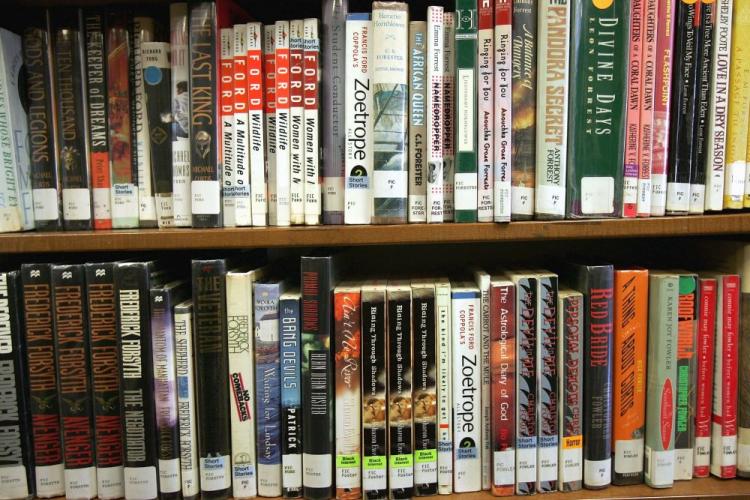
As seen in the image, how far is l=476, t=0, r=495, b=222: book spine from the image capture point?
0.66 meters

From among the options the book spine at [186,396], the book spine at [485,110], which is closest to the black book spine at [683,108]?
the book spine at [485,110]

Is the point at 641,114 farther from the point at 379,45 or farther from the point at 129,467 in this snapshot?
the point at 129,467

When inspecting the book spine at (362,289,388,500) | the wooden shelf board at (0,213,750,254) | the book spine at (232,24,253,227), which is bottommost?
the book spine at (362,289,388,500)

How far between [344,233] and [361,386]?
0.22 meters

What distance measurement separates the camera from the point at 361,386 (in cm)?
70

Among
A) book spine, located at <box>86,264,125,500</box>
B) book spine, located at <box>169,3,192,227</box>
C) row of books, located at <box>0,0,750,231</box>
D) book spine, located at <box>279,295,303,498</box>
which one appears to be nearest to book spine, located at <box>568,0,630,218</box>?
row of books, located at <box>0,0,750,231</box>

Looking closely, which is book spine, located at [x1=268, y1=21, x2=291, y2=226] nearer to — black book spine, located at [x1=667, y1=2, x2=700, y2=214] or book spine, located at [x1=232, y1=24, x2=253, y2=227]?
book spine, located at [x1=232, y1=24, x2=253, y2=227]

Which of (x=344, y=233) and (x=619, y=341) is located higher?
(x=344, y=233)

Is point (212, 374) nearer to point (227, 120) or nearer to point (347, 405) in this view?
point (347, 405)

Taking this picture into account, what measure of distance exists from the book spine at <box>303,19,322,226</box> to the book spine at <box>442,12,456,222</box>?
0.18m

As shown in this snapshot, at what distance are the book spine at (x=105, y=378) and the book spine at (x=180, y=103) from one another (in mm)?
150

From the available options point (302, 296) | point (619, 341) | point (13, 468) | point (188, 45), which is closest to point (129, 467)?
point (13, 468)

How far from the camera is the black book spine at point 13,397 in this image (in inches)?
27.4

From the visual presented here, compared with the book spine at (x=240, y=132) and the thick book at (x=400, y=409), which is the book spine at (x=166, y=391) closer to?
the book spine at (x=240, y=132)
